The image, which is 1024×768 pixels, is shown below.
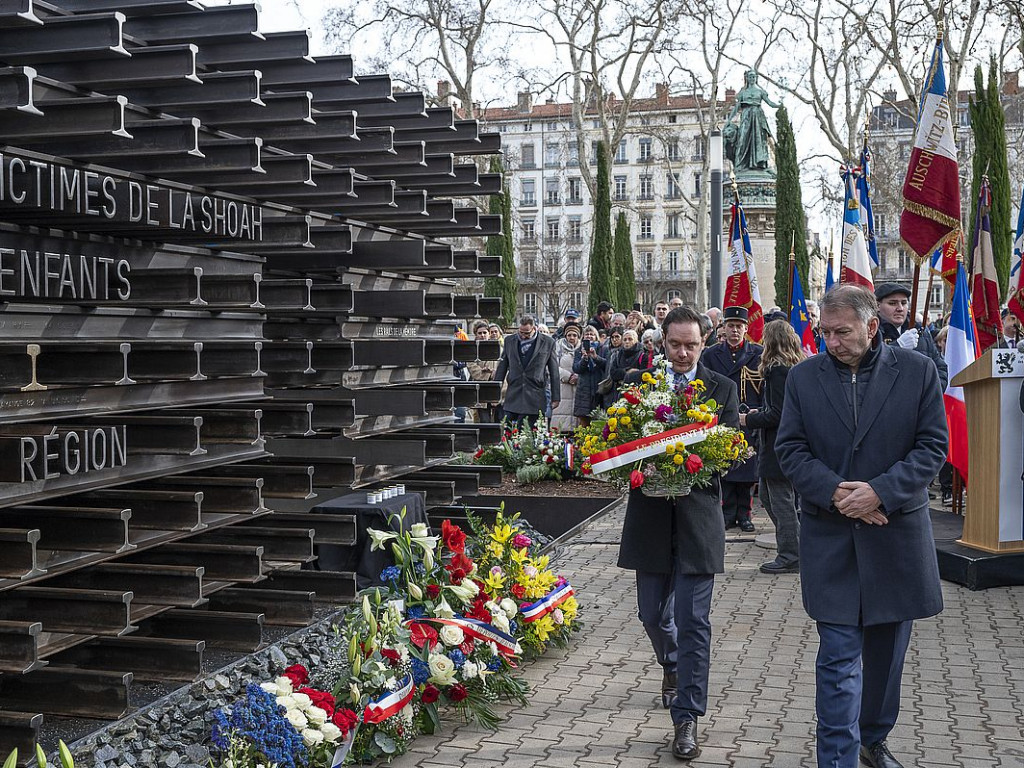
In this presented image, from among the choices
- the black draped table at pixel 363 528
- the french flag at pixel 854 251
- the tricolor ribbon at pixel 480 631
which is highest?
the french flag at pixel 854 251

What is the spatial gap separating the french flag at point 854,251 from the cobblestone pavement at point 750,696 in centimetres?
461

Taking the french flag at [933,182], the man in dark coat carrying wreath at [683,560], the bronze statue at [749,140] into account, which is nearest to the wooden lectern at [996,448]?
the french flag at [933,182]

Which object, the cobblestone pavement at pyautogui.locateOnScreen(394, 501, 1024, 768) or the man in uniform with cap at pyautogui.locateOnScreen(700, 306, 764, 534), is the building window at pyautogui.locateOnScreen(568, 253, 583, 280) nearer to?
the man in uniform with cap at pyautogui.locateOnScreen(700, 306, 764, 534)

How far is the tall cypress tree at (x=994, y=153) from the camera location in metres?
23.1

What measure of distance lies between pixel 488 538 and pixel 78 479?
10.9 feet

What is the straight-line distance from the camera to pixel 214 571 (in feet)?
18.1

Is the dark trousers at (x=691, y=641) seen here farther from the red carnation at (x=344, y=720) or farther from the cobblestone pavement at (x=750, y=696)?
the red carnation at (x=344, y=720)

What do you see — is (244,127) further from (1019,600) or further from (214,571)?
(1019,600)

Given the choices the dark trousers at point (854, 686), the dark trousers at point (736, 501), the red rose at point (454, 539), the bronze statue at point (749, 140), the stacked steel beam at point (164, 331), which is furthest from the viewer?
the bronze statue at point (749, 140)

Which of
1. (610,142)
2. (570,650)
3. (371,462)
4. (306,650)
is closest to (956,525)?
(570,650)

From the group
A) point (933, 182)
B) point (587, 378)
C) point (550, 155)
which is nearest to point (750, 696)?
point (933, 182)

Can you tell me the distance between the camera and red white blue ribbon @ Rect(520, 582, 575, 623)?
695 cm

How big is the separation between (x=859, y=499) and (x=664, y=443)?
39.9 inches

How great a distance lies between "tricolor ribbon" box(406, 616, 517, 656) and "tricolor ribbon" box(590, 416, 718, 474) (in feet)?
4.03
